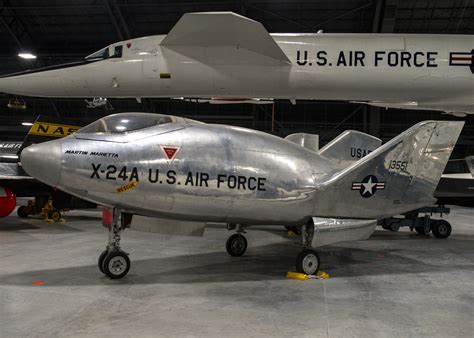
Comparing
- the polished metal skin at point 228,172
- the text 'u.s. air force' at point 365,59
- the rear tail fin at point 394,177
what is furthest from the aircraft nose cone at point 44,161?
the text 'u.s. air force' at point 365,59

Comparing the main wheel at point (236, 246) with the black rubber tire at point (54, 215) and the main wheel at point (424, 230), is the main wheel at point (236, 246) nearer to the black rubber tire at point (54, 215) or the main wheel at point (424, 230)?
the main wheel at point (424, 230)

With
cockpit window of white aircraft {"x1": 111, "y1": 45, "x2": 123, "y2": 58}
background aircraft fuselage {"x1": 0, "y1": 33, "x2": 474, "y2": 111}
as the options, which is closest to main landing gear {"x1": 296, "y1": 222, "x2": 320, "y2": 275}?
background aircraft fuselage {"x1": 0, "y1": 33, "x2": 474, "y2": 111}

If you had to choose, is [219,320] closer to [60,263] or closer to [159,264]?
[159,264]

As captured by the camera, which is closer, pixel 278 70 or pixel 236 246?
pixel 278 70

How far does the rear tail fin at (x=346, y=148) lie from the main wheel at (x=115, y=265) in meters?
5.22

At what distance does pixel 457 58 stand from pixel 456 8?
10.9 meters

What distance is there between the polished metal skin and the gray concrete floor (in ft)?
3.39

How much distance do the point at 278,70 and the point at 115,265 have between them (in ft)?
14.5

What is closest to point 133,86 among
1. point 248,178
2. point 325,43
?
point 248,178

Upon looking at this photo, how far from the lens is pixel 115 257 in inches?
244

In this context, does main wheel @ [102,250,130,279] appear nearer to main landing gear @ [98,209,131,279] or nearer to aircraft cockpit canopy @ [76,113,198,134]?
main landing gear @ [98,209,131,279]

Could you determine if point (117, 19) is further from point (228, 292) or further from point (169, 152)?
point (228, 292)

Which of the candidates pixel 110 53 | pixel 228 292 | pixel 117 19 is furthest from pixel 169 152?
pixel 117 19

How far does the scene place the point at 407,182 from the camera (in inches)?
295
